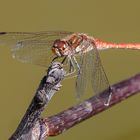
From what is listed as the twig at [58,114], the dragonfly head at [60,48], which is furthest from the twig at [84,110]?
the dragonfly head at [60,48]

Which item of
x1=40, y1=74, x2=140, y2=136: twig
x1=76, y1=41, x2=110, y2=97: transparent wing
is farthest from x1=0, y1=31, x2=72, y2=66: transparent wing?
x1=40, y1=74, x2=140, y2=136: twig

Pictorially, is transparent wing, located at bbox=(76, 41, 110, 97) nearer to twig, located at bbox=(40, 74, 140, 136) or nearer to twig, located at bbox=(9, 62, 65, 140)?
twig, located at bbox=(40, 74, 140, 136)

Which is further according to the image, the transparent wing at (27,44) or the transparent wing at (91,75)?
the transparent wing at (27,44)

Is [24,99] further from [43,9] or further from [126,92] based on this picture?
[126,92]

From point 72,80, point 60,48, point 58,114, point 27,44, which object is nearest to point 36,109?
point 58,114

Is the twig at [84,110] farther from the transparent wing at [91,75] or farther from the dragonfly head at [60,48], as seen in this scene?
the dragonfly head at [60,48]

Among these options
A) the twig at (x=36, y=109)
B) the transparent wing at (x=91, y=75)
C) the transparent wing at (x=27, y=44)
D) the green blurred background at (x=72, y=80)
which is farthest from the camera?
the green blurred background at (x=72, y=80)

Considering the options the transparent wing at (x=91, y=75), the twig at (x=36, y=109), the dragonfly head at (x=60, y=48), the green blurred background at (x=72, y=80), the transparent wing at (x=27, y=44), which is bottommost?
the twig at (x=36, y=109)

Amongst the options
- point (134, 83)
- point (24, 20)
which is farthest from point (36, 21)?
point (134, 83)
